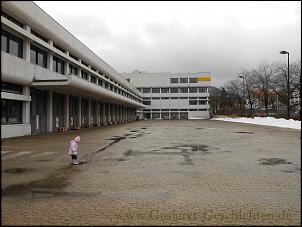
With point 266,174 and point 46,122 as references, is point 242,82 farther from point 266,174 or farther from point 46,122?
point 266,174

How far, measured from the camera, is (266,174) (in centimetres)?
874

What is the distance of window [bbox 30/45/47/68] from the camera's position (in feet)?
80.8

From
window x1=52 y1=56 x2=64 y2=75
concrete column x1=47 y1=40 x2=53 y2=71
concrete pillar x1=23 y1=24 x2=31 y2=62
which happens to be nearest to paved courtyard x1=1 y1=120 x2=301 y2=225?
concrete pillar x1=23 y1=24 x2=31 y2=62

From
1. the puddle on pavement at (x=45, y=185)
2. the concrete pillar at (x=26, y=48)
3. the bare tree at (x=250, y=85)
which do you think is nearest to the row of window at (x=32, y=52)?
the concrete pillar at (x=26, y=48)

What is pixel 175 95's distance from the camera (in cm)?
10481

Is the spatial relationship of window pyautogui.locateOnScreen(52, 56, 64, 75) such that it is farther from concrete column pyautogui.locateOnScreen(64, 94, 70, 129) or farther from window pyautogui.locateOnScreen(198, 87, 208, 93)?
window pyautogui.locateOnScreen(198, 87, 208, 93)

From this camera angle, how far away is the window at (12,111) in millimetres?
19878

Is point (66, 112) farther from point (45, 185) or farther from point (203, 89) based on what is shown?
point (203, 89)

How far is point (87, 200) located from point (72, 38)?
95.8 ft

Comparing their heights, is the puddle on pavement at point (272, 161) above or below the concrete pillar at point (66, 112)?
below

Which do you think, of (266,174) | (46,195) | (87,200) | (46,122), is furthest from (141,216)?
(46,122)

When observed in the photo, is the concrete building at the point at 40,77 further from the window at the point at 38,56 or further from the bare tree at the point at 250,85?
the bare tree at the point at 250,85

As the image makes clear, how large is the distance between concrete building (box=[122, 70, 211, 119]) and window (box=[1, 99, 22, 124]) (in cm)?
8057

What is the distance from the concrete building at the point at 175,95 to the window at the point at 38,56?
250ft
